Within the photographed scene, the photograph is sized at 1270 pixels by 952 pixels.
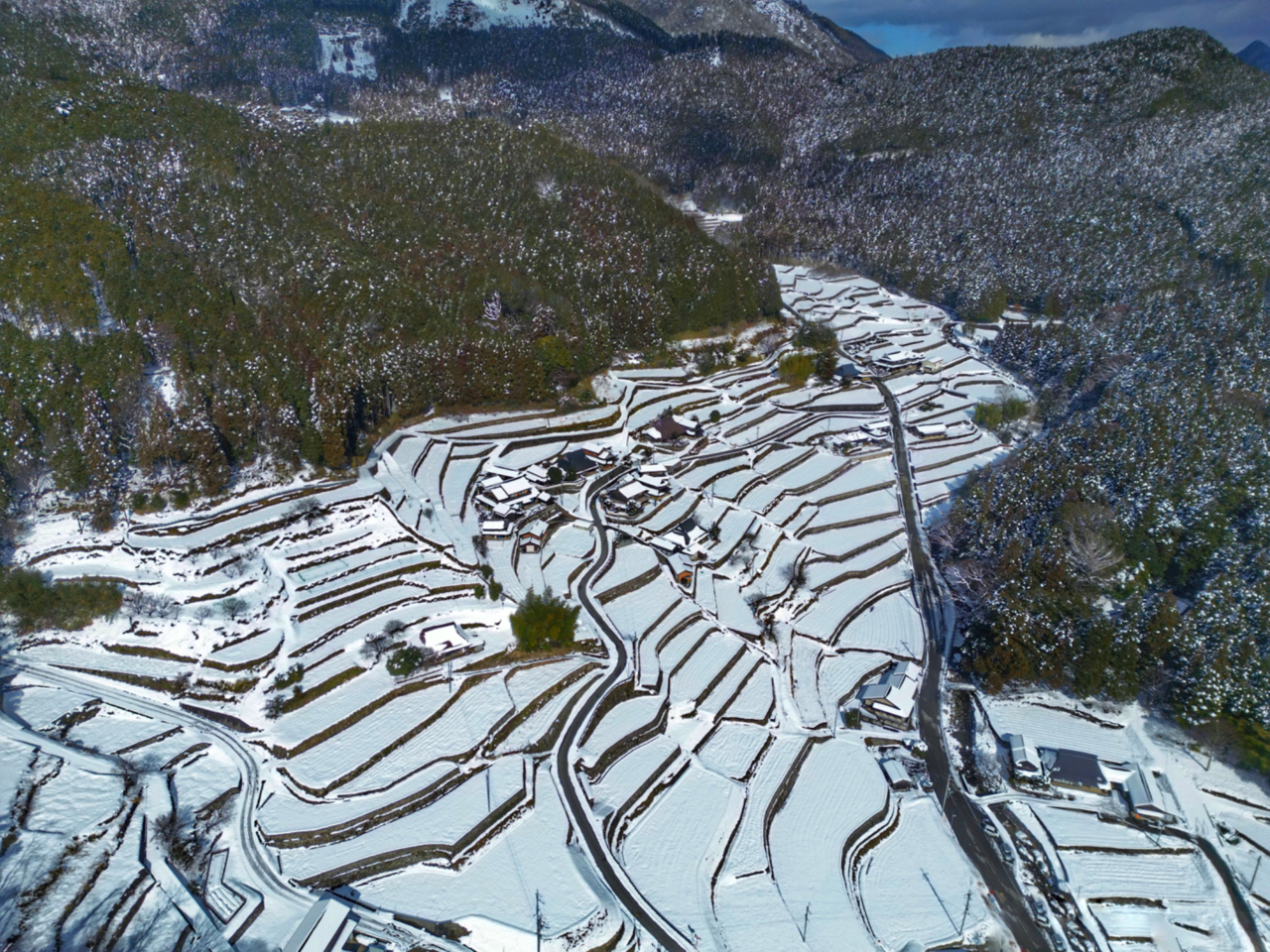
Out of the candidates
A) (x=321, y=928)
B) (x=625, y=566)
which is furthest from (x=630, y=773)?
(x=625, y=566)

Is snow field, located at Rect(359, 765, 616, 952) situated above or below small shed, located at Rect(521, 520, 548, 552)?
below

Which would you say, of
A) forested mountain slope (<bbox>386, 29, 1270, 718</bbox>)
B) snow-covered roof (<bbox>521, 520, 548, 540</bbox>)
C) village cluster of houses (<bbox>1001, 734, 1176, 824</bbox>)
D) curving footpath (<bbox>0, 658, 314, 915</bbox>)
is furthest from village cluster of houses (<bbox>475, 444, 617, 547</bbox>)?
village cluster of houses (<bbox>1001, 734, 1176, 824</bbox>)

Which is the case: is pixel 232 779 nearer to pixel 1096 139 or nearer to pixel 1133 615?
pixel 1133 615

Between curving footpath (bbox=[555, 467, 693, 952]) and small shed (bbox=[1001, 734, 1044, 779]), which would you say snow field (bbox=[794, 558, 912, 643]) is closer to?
small shed (bbox=[1001, 734, 1044, 779])

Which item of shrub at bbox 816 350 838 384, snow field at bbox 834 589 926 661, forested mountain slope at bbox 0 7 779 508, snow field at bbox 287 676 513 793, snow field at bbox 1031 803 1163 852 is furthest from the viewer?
shrub at bbox 816 350 838 384

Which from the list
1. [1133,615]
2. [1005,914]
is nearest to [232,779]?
[1005,914]
